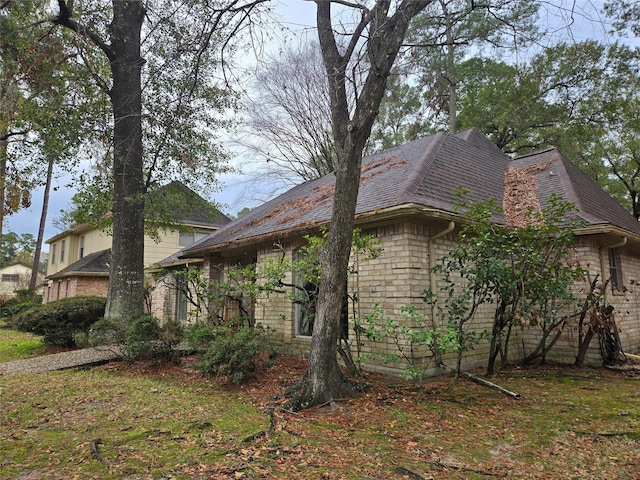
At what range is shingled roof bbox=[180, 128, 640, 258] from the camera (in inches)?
293

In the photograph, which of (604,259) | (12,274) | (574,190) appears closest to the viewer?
(604,259)

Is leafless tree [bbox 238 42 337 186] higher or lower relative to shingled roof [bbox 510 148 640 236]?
higher

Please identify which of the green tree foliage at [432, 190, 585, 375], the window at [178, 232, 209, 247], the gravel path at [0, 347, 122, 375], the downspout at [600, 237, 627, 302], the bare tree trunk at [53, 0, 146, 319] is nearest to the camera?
the green tree foliage at [432, 190, 585, 375]

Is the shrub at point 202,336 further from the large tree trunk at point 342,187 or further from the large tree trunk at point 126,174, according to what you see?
the large tree trunk at point 126,174

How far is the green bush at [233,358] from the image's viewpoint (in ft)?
20.2

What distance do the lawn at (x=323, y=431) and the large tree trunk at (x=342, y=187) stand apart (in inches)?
14.0

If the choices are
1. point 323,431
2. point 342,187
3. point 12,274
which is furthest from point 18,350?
point 12,274

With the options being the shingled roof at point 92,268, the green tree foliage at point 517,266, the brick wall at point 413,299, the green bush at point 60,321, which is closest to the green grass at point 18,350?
the green bush at point 60,321

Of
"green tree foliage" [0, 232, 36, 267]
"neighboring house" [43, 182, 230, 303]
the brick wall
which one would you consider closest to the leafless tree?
"neighboring house" [43, 182, 230, 303]

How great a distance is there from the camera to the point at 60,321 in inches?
408

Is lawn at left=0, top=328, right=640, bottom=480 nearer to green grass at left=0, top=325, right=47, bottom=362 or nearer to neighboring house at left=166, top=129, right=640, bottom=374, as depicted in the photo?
neighboring house at left=166, top=129, right=640, bottom=374

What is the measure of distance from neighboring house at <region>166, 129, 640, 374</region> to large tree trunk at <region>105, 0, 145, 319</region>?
1951 mm

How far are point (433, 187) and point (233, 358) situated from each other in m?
4.80

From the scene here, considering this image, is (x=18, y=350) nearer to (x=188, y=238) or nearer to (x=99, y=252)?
(x=188, y=238)
